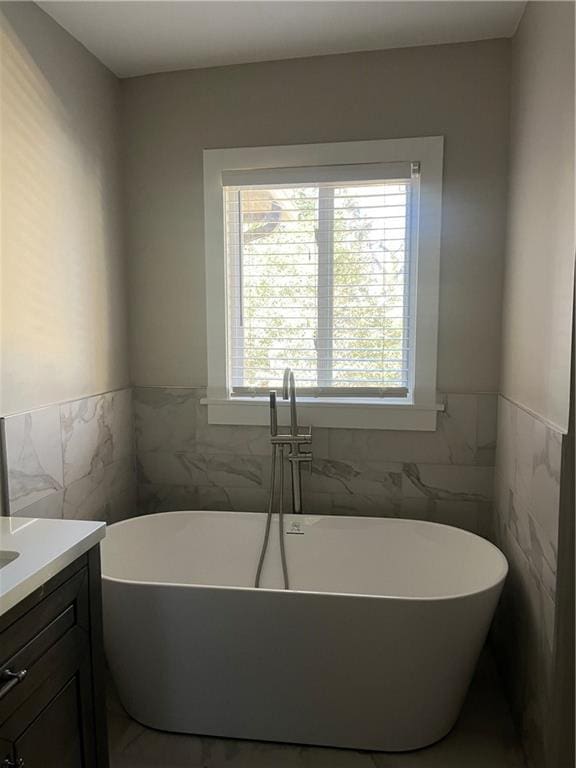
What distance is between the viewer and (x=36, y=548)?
1.33 meters

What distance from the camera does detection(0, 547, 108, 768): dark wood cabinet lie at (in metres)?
1.14

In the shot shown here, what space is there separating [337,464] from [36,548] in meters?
1.50

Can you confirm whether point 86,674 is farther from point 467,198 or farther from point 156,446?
point 467,198

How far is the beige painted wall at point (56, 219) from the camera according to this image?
184 cm

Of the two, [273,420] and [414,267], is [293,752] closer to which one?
[273,420]

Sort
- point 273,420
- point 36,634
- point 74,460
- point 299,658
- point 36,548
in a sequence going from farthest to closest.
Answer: point 273,420
point 74,460
point 299,658
point 36,548
point 36,634

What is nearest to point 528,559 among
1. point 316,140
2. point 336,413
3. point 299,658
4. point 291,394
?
point 299,658

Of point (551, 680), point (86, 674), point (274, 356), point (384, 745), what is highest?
point (274, 356)

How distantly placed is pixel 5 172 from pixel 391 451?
1.94 meters

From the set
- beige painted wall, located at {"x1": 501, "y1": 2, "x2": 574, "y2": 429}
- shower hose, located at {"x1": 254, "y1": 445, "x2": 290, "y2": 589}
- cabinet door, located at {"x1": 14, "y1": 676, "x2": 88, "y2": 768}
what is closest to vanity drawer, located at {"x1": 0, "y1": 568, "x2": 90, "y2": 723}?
cabinet door, located at {"x1": 14, "y1": 676, "x2": 88, "y2": 768}

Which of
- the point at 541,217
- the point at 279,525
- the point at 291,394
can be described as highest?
the point at 541,217

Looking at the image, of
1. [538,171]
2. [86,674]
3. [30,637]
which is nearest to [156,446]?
[86,674]

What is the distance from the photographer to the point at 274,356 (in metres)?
2.58

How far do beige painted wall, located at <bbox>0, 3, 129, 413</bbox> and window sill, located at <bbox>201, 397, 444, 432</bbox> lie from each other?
563 mm
